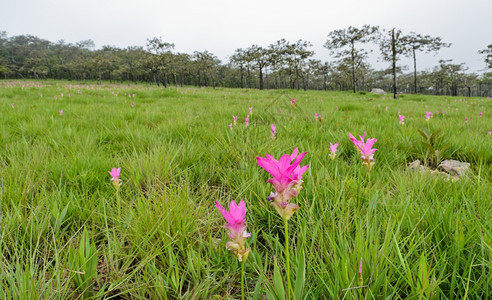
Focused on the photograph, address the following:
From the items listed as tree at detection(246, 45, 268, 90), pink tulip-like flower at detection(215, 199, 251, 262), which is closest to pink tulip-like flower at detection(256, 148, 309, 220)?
pink tulip-like flower at detection(215, 199, 251, 262)

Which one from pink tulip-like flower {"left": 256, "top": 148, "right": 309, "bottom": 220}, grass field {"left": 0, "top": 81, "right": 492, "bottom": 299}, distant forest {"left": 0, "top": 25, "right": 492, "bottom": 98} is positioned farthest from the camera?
distant forest {"left": 0, "top": 25, "right": 492, "bottom": 98}

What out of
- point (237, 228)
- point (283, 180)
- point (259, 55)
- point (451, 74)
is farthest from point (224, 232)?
Result: point (451, 74)

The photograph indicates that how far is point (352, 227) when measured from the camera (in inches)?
44.7

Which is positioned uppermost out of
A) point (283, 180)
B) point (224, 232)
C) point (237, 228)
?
point (283, 180)

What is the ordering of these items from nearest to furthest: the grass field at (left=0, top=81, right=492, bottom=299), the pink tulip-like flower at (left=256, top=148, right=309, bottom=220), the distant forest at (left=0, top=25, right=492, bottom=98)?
the pink tulip-like flower at (left=256, top=148, right=309, bottom=220) → the grass field at (left=0, top=81, right=492, bottom=299) → the distant forest at (left=0, top=25, right=492, bottom=98)

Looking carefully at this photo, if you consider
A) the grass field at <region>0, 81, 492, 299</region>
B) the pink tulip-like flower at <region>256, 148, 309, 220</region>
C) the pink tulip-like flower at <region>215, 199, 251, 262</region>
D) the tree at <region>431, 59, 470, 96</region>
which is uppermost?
the tree at <region>431, 59, 470, 96</region>

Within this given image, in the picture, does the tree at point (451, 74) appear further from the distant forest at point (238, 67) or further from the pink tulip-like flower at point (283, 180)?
the pink tulip-like flower at point (283, 180)

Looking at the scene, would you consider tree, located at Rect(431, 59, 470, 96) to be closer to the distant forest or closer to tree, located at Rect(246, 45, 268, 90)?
the distant forest

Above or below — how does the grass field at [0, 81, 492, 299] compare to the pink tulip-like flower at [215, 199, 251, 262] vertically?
below

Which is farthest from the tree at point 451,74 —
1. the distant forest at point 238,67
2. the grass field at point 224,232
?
the grass field at point 224,232

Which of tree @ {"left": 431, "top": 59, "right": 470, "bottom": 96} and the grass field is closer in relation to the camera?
the grass field

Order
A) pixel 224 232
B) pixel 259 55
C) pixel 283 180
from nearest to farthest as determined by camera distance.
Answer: pixel 283 180, pixel 224 232, pixel 259 55

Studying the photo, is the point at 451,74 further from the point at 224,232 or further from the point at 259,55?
the point at 224,232

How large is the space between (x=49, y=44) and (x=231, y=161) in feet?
564
